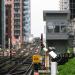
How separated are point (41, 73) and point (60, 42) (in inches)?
1721

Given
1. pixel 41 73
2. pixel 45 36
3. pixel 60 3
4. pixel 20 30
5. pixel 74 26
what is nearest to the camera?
pixel 41 73

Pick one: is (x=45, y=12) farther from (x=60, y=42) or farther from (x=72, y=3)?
(x=72, y=3)

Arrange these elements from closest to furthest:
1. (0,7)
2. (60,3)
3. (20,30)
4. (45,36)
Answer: (45,36), (0,7), (60,3), (20,30)

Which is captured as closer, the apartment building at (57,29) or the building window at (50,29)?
the apartment building at (57,29)

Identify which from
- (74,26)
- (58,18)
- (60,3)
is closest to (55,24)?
(58,18)

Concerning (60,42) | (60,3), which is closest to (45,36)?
(60,42)

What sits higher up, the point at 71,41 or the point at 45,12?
the point at 45,12

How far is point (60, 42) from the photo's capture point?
67750mm

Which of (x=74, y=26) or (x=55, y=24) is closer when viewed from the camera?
(x=55, y=24)

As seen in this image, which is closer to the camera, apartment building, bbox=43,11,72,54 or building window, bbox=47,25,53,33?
apartment building, bbox=43,11,72,54

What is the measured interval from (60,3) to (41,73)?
139 metres

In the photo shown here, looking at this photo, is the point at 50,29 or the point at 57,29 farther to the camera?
the point at 57,29

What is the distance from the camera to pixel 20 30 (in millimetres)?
178250

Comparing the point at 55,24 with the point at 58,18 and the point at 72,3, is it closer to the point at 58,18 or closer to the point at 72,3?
the point at 58,18
